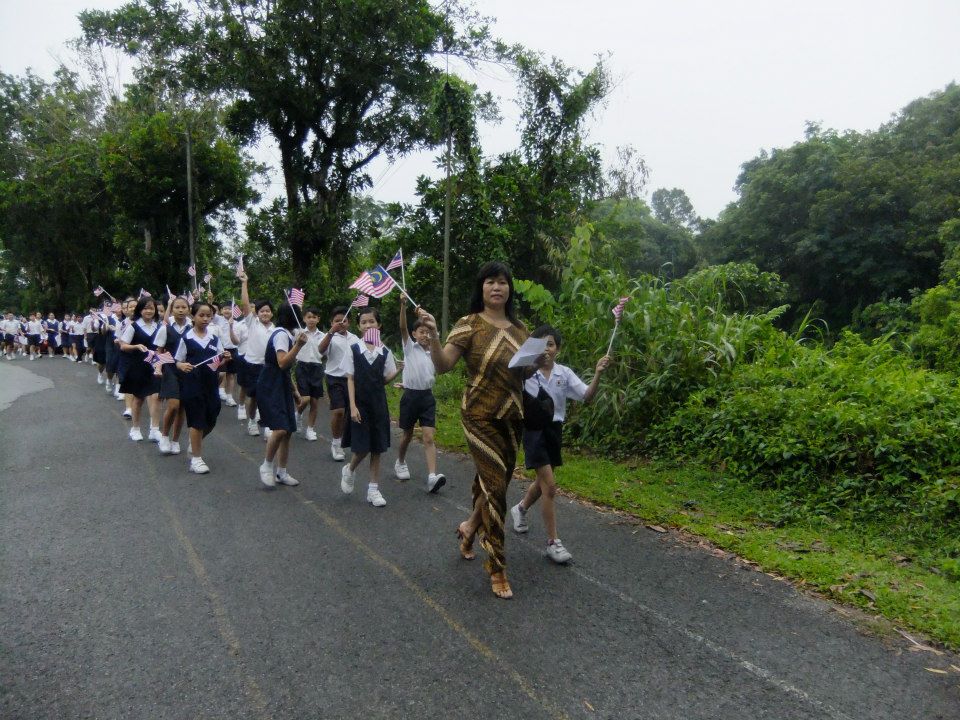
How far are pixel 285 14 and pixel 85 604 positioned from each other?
47.4 ft

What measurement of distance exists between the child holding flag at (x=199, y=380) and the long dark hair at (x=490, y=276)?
4.38 metres

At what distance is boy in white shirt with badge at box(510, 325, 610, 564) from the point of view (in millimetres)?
4961

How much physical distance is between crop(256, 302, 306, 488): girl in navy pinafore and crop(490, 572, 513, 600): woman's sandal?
3236 millimetres

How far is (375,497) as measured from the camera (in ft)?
21.2

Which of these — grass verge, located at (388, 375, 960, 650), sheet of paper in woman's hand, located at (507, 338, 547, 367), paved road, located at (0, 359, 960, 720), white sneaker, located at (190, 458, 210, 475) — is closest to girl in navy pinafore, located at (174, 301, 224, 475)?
white sneaker, located at (190, 458, 210, 475)

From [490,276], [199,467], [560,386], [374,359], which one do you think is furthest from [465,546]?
[199,467]

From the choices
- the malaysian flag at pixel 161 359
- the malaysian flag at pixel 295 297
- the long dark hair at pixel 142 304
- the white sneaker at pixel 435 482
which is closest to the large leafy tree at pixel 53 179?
the long dark hair at pixel 142 304

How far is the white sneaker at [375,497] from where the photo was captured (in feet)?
21.1

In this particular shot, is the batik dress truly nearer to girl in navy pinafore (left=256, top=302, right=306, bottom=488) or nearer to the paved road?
the paved road

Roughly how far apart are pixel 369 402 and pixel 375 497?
88 centimetres

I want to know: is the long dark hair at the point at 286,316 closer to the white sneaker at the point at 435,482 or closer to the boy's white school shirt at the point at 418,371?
the boy's white school shirt at the point at 418,371

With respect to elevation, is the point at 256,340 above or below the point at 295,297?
below

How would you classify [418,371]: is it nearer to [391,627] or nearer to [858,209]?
[391,627]

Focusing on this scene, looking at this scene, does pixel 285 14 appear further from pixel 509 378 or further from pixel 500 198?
pixel 509 378
